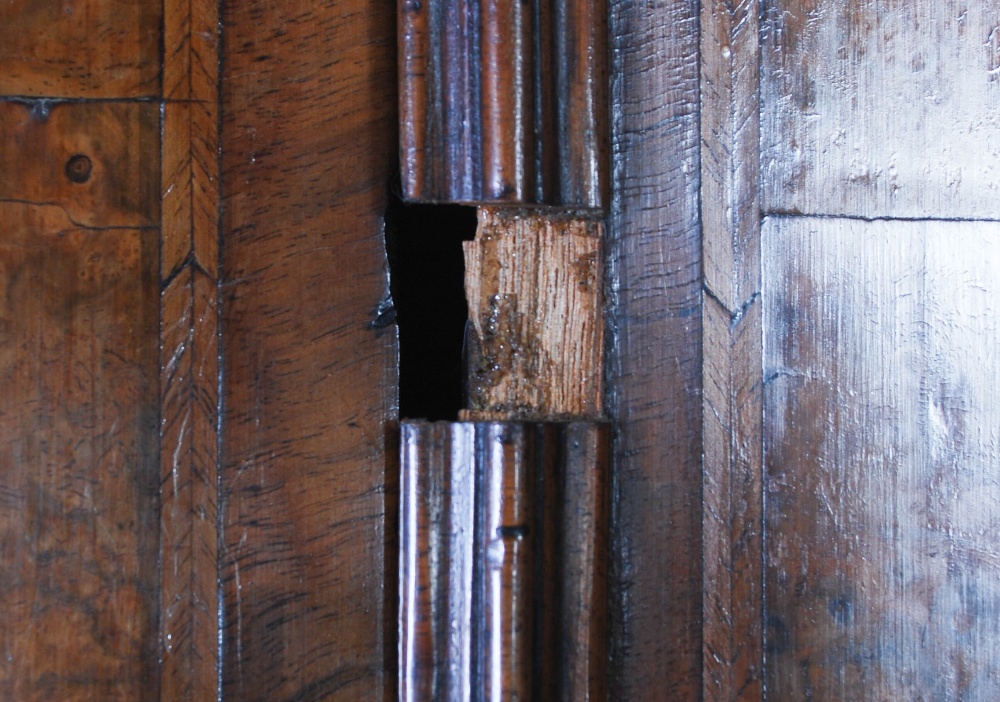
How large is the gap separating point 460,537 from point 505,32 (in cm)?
40

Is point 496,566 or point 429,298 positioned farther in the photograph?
point 429,298

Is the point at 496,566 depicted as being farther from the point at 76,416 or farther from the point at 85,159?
the point at 85,159

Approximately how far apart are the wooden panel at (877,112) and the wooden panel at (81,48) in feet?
1.76

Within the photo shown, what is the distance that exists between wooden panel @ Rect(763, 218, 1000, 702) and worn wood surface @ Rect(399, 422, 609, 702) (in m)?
0.18

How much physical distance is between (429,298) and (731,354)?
27 centimetres

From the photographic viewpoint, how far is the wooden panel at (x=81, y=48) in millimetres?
700

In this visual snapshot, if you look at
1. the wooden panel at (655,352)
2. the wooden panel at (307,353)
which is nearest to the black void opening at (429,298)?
A: the wooden panel at (307,353)

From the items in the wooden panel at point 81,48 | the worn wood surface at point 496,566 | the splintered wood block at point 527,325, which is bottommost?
the worn wood surface at point 496,566

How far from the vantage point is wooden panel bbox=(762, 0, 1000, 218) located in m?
0.74

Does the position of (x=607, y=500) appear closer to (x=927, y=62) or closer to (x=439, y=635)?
(x=439, y=635)

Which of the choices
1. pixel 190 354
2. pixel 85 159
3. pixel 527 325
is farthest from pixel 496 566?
pixel 85 159

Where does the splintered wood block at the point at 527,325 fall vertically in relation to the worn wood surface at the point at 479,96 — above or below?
below

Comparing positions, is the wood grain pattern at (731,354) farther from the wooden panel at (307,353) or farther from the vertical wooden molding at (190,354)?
the vertical wooden molding at (190,354)

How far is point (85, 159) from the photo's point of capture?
700mm
